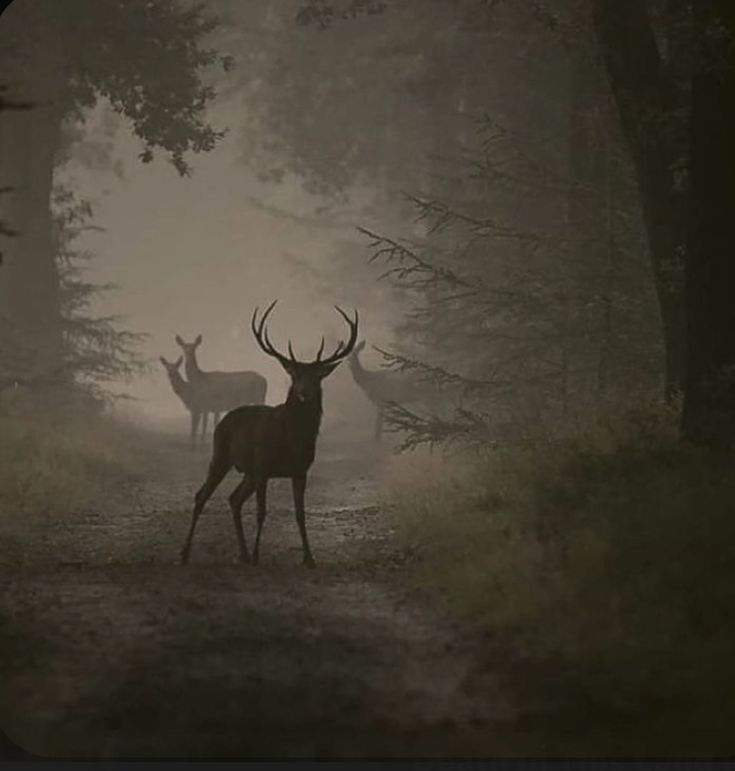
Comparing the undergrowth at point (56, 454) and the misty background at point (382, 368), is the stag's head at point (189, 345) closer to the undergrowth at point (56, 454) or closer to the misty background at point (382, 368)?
the misty background at point (382, 368)

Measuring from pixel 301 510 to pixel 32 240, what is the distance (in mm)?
1977

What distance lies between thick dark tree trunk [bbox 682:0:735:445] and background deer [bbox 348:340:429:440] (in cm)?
118

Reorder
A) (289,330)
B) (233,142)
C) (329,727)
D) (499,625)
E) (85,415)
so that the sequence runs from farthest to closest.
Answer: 1. (85,415)
2. (233,142)
3. (289,330)
4. (499,625)
5. (329,727)

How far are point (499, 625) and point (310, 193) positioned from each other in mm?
2229

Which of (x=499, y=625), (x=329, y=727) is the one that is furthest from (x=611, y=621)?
(x=329, y=727)

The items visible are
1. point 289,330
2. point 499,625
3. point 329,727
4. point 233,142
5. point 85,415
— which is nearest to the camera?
point 329,727

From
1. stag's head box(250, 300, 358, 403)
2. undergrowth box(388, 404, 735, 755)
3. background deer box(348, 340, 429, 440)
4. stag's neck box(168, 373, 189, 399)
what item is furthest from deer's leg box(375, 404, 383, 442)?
stag's neck box(168, 373, 189, 399)

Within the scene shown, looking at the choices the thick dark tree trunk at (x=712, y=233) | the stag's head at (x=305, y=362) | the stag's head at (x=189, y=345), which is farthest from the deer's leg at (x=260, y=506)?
the thick dark tree trunk at (x=712, y=233)

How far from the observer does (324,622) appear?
4164 millimetres

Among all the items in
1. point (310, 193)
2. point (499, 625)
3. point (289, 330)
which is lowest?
point (499, 625)

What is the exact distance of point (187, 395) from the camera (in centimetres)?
488

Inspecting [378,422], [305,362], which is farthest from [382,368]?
[305,362]

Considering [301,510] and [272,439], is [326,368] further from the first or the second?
[301,510]

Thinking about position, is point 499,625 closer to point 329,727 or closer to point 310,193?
point 329,727
